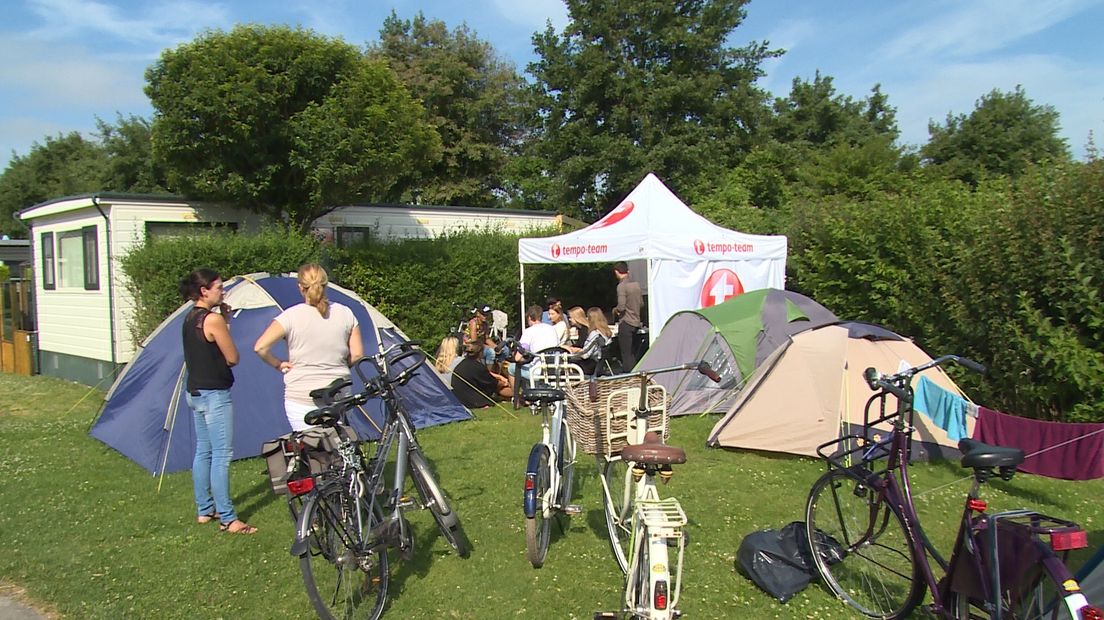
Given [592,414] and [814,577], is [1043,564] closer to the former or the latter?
[814,577]

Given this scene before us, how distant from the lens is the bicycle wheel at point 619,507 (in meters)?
3.89

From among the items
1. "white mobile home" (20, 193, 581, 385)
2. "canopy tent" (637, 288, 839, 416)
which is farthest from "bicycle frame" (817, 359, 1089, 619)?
"white mobile home" (20, 193, 581, 385)

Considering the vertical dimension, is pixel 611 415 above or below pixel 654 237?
below

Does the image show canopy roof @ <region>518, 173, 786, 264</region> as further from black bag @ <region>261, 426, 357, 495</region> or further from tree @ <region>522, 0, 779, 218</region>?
tree @ <region>522, 0, 779, 218</region>

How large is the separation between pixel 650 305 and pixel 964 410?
4691 millimetres

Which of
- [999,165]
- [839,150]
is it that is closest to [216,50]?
[839,150]

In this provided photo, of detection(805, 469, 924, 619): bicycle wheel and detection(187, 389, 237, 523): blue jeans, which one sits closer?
detection(805, 469, 924, 619): bicycle wheel

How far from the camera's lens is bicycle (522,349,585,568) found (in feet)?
13.3

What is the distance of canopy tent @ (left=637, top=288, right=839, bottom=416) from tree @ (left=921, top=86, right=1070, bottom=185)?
76.8 feet

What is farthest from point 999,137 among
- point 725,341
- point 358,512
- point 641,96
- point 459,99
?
point 358,512

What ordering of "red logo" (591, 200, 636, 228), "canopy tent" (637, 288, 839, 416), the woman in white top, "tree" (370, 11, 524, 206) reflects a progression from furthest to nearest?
"tree" (370, 11, 524, 206) → "red logo" (591, 200, 636, 228) → "canopy tent" (637, 288, 839, 416) → the woman in white top

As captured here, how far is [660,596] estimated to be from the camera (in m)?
2.76

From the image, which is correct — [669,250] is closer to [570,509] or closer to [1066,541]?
[570,509]

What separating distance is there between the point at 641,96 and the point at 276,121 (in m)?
14.4
